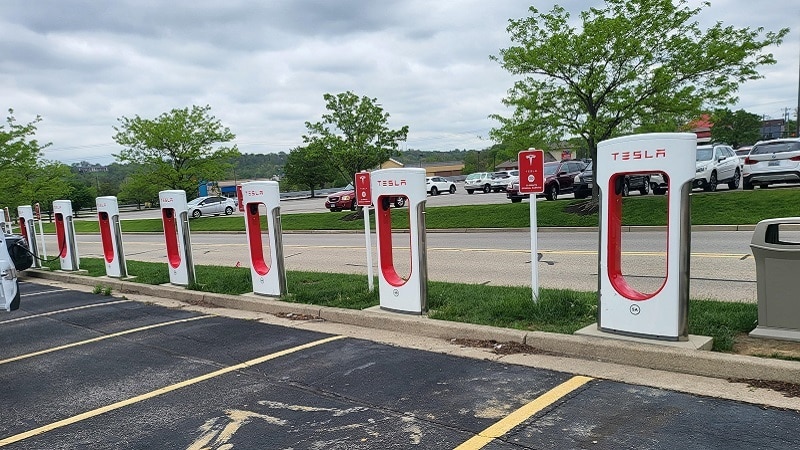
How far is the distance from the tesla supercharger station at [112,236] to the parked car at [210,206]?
27.9m

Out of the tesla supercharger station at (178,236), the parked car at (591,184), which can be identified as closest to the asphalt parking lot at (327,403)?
the tesla supercharger station at (178,236)

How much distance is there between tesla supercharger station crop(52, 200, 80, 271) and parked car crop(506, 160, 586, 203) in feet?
52.5

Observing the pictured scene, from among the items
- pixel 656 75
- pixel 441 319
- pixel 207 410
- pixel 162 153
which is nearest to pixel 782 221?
pixel 441 319

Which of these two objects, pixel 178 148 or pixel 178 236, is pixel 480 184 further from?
pixel 178 236

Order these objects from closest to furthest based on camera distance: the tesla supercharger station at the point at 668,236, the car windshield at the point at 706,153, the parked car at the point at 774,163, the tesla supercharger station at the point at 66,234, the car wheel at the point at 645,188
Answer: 1. the tesla supercharger station at the point at 668,236
2. the tesla supercharger station at the point at 66,234
3. the parked car at the point at 774,163
4. the car windshield at the point at 706,153
5. the car wheel at the point at 645,188

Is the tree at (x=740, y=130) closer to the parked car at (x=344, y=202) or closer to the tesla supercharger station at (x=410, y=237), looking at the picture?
the parked car at (x=344, y=202)

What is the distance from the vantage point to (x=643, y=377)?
4.66 metres

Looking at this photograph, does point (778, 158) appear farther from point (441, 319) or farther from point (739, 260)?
point (441, 319)

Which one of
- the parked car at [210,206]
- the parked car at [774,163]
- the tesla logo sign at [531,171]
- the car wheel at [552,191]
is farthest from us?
the parked car at [210,206]

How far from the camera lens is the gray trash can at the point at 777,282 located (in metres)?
4.80

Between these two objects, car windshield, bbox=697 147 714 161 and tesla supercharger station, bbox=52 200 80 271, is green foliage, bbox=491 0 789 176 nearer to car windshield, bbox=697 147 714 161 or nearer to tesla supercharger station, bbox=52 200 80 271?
car windshield, bbox=697 147 714 161

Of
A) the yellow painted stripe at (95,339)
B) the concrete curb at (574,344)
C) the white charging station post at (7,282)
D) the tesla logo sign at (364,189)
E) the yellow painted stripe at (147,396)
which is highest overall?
the tesla logo sign at (364,189)

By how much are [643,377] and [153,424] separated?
3867 mm

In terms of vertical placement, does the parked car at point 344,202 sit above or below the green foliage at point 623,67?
below
